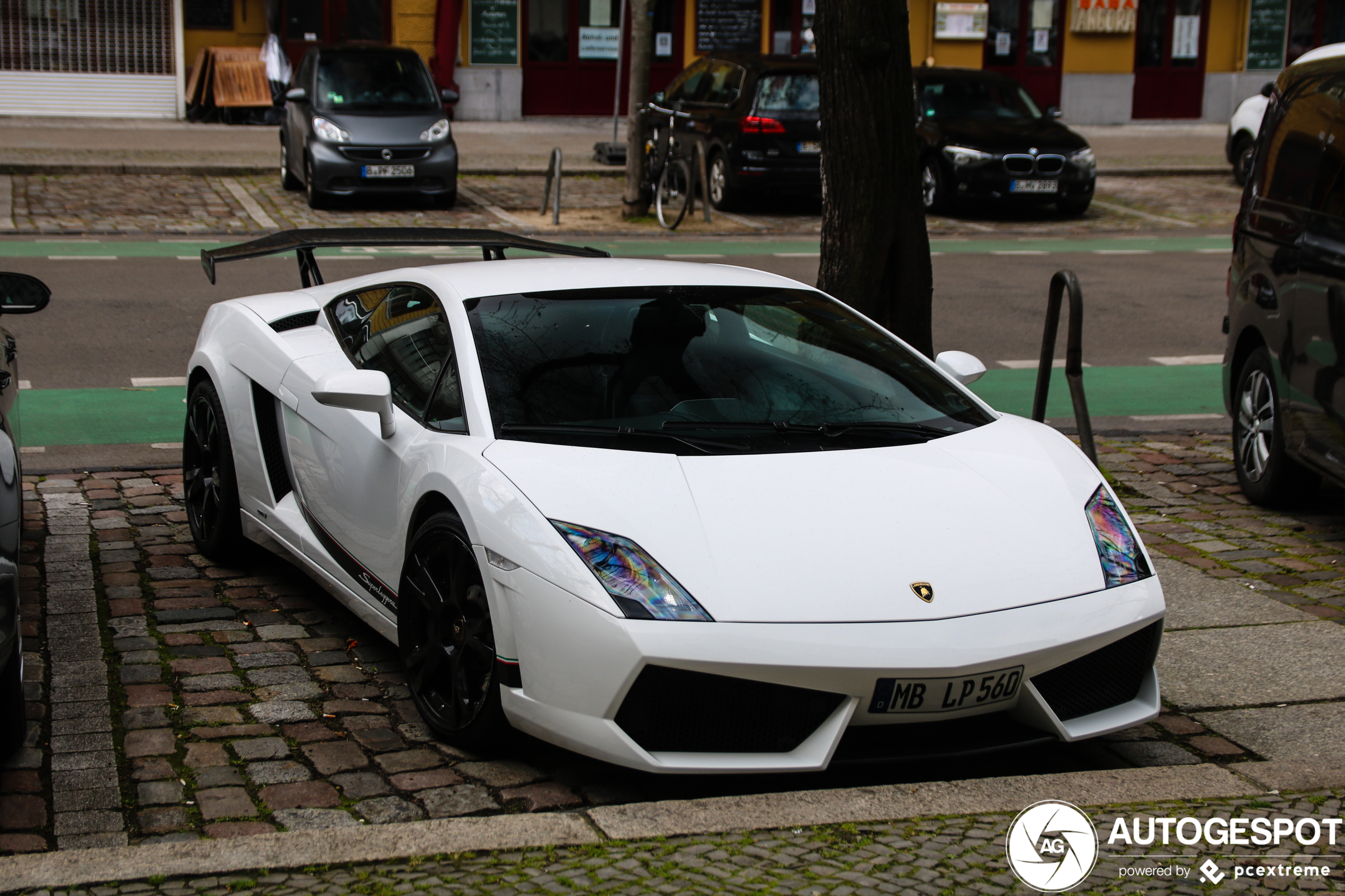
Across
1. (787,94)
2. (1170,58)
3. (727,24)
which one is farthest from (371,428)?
(1170,58)

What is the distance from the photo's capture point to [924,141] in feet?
63.4

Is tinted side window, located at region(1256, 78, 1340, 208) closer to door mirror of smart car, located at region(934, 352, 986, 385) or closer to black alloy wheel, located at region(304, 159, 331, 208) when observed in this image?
door mirror of smart car, located at region(934, 352, 986, 385)

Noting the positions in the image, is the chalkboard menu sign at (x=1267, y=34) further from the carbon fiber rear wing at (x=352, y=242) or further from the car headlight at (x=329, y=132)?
the carbon fiber rear wing at (x=352, y=242)

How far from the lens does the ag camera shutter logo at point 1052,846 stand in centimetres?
332

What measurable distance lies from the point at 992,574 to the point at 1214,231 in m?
16.3

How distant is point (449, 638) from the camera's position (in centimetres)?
427

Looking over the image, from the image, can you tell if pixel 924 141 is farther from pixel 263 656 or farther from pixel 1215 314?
pixel 263 656

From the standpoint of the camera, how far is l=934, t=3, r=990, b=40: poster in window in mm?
31844

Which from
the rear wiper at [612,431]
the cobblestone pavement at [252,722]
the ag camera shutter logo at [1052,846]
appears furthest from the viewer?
the rear wiper at [612,431]

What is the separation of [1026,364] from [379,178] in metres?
9.54

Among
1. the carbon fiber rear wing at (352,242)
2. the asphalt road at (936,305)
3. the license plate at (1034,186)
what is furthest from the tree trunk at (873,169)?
the license plate at (1034,186)

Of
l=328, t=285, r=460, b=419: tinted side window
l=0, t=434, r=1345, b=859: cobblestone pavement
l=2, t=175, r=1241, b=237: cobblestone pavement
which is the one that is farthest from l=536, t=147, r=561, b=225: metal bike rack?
l=328, t=285, r=460, b=419: tinted side window

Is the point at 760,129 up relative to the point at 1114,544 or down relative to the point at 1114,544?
up
